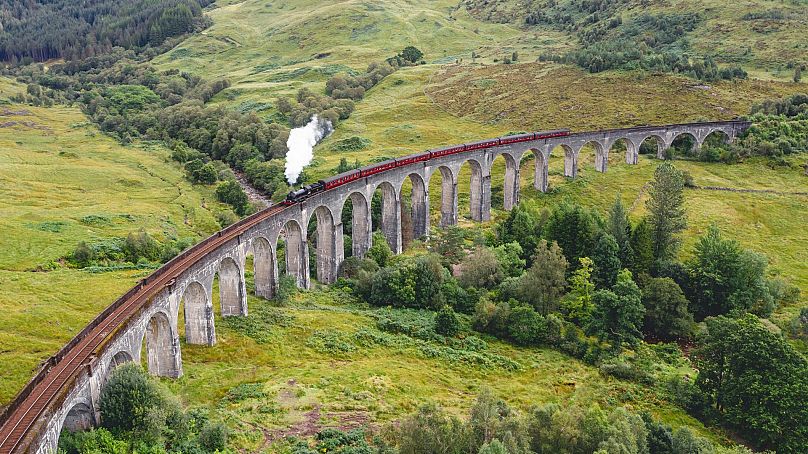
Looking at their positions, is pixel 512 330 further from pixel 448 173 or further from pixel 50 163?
pixel 50 163

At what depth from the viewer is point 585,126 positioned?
381ft

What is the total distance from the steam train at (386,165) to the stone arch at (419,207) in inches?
128

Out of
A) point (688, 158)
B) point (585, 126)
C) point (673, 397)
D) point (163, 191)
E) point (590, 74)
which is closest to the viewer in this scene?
point (673, 397)

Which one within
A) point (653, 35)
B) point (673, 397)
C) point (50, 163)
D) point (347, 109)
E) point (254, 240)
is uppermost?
point (653, 35)

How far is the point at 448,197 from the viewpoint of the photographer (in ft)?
268

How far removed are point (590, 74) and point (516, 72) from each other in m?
19.8

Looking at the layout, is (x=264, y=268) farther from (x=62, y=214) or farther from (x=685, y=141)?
(x=685, y=141)

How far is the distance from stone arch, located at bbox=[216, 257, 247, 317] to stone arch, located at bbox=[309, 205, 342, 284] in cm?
1539

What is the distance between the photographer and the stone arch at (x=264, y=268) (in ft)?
176

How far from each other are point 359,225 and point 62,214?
36.7m

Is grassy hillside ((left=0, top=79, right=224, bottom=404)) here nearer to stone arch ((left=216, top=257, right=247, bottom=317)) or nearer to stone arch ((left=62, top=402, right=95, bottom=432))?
stone arch ((left=62, top=402, right=95, bottom=432))

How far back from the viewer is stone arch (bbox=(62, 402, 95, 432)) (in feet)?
97.6

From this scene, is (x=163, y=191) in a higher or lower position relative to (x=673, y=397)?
higher

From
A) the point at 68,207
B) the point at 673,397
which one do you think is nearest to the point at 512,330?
the point at 673,397
